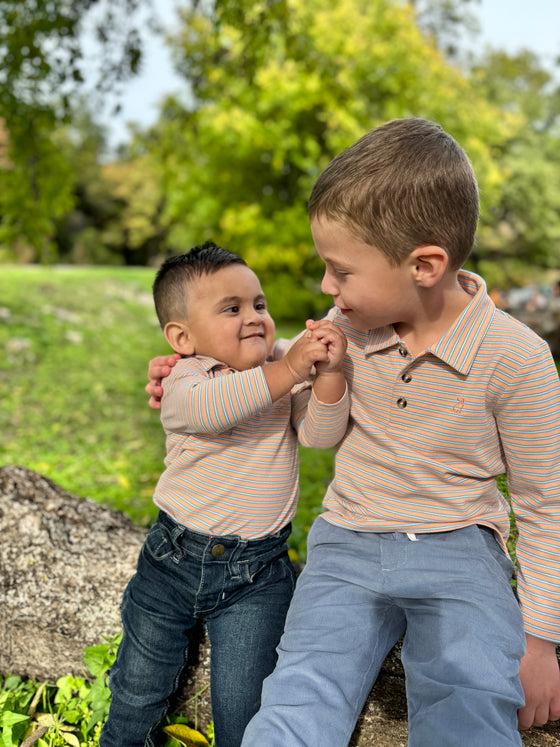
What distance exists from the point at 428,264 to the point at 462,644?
37.4 inches

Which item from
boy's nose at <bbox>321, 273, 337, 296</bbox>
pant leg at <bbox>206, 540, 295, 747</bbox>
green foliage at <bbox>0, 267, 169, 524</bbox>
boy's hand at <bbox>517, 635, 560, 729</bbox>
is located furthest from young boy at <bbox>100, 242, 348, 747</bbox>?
green foliage at <bbox>0, 267, 169, 524</bbox>

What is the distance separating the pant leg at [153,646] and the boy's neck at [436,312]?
97cm

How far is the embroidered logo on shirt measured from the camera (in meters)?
1.73

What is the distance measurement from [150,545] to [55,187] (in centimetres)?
523

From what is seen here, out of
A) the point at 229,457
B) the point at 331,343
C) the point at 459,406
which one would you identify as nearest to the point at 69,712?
the point at 229,457

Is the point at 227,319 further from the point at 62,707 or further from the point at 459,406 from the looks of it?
the point at 62,707

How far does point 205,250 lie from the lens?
85.7 inches

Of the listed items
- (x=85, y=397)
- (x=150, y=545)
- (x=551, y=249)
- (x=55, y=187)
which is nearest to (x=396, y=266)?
(x=150, y=545)

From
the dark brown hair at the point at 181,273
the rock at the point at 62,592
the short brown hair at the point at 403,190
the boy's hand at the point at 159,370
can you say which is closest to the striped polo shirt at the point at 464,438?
the short brown hair at the point at 403,190

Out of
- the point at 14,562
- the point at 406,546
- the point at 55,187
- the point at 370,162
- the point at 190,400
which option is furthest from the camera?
the point at 55,187

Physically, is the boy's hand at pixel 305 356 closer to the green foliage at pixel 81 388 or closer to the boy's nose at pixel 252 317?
the boy's nose at pixel 252 317

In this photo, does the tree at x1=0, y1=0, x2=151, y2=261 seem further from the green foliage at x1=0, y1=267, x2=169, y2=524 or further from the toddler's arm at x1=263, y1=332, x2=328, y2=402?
the toddler's arm at x1=263, y1=332, x2=328, y2=402

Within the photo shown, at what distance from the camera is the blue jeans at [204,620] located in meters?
1.90

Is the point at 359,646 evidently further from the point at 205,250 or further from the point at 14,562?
the point at 14,562
